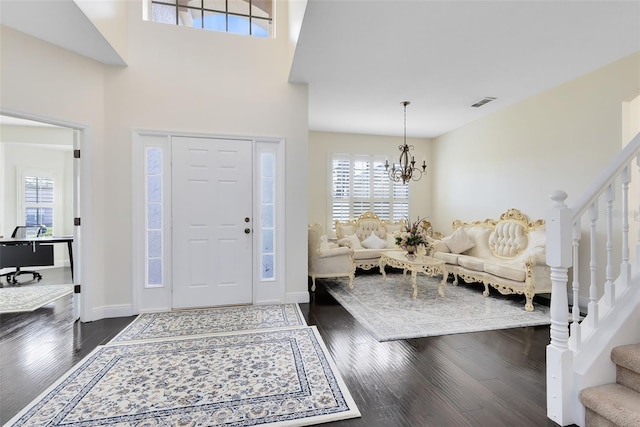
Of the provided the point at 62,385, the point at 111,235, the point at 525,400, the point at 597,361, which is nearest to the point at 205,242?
the point at 111,235

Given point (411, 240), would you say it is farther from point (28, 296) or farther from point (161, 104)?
point (28, 296)

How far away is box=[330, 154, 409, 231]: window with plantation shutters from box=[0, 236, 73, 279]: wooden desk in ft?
17.1

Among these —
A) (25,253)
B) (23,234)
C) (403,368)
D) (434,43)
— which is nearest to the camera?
(403,368)

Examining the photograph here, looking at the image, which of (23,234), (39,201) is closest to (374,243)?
(23,234)

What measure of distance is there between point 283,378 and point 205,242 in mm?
2172

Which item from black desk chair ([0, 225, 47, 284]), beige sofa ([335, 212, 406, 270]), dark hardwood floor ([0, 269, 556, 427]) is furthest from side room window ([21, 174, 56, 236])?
beige sofa ([335, 212, 406, 270])

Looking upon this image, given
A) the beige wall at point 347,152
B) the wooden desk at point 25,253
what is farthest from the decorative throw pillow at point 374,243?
the wooden desk at point 25,253

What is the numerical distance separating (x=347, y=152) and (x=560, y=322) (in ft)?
18.1

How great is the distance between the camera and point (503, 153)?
5.18 metres

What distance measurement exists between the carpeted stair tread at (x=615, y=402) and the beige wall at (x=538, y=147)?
9.94 feet

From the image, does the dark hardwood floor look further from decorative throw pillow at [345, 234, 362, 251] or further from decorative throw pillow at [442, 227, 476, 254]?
decorative throw pillow at [345, 234, 362, 251]

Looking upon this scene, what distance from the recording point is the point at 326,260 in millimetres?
4734

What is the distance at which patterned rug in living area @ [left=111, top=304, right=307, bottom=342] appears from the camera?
10.1 feet

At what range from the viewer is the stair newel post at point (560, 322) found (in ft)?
5.68
